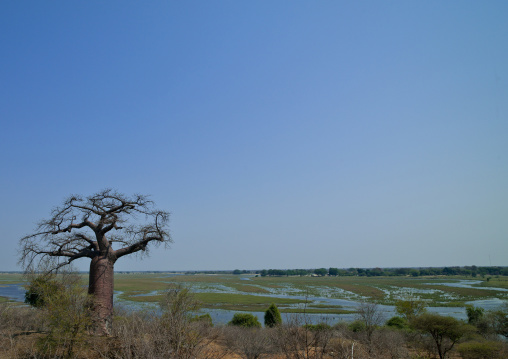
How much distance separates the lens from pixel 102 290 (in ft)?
40.3

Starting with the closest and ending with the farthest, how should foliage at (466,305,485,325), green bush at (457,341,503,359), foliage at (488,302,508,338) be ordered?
green bush at (457,341,503,359), foliage at (488,302,508,338), foliage at (466,305,485,325)

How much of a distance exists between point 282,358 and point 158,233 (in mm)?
7138

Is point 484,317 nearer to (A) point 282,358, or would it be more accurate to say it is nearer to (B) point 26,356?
(A) point 282,358

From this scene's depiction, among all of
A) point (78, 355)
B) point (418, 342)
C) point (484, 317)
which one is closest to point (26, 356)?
point (78, 355)

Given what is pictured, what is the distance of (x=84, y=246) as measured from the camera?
1306cm

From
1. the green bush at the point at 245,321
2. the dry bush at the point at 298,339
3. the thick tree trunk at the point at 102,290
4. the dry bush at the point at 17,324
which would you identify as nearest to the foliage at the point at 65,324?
the thick tree trunk at the point at 102,290

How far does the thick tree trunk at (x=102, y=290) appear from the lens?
1169 cm

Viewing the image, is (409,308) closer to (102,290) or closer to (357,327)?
(357,327)

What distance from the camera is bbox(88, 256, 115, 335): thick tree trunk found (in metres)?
11.7

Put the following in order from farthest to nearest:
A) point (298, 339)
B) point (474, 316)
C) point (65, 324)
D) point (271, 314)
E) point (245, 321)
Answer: point (474, 316) < point (271, 314) < point (245, 321) < point (65, 324) < point (298, 339)

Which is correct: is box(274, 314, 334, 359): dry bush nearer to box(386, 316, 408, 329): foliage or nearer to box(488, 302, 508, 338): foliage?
box(386, 316, 408, 329): foliage

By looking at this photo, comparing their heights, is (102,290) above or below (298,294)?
above

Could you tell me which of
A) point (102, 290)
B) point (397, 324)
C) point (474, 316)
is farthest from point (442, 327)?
point (102, 290)

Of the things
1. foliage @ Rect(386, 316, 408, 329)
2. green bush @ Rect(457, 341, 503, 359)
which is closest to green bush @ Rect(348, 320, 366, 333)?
foliage @ Rect(386, 316, 408, 329)
